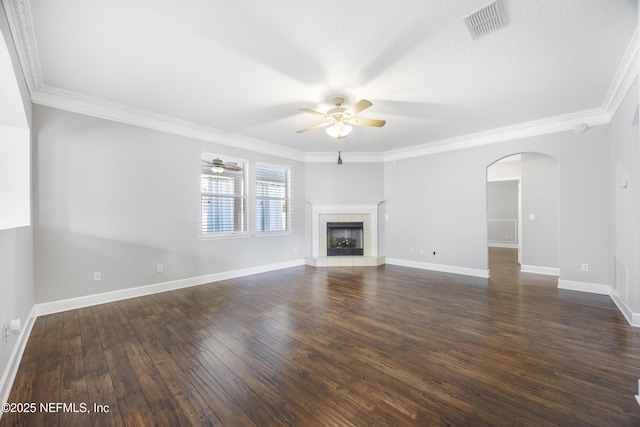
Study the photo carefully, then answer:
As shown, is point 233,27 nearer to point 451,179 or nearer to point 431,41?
point 431,41

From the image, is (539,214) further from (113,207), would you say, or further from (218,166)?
(113,207)

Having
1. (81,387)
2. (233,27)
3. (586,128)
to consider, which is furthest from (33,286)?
(586,128)

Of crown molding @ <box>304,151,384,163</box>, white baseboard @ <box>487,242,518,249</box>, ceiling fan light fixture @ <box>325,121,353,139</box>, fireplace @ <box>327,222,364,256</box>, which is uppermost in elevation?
crown molding @ <box>304,151,384,163</box>

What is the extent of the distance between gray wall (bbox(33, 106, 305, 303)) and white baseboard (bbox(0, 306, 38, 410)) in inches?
28.4

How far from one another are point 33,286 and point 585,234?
7.50 metres

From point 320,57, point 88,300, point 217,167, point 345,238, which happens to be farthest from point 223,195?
point 320,57

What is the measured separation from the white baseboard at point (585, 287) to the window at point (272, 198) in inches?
200

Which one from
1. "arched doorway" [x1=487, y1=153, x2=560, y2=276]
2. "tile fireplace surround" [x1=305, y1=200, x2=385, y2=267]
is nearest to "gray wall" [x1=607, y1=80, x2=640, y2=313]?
"arched doorway" [x1=487, y1=153, x2=560, y2=276]

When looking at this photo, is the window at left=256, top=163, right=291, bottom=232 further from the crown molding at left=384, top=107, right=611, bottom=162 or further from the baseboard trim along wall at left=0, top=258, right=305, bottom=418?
the crown molding at left=384, top=107, right=611, bottom=162

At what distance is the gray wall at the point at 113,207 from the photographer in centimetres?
310

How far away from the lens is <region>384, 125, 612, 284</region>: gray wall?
12.6 ft

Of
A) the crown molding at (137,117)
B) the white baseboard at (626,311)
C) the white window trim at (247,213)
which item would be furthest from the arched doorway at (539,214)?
the crown molding at (137,117)

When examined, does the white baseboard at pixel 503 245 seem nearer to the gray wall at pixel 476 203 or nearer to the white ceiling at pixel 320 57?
the gray wall at pixel 476 203

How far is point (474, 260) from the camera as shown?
5004 mm
